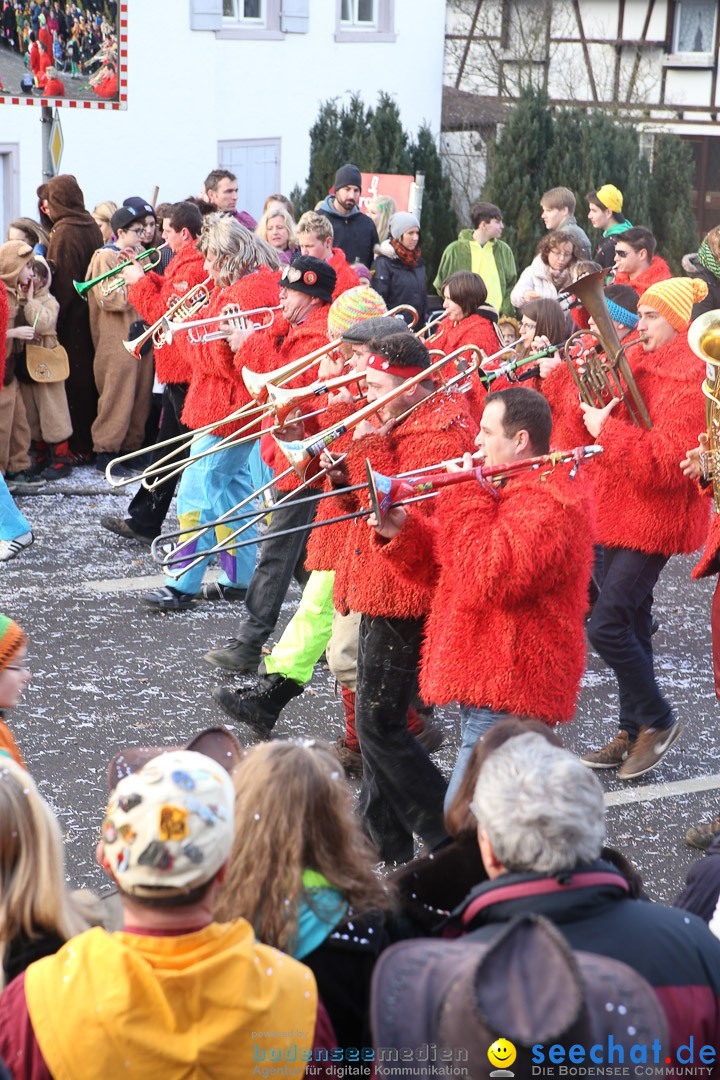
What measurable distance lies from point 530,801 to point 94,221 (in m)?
8.73

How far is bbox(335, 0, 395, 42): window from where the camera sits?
1781 centimetres

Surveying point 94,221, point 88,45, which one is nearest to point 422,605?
point 94,221

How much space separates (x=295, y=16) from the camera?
55.4ft

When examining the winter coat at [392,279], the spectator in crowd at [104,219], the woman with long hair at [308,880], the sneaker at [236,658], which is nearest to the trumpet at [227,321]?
the sneaker at [236,658]

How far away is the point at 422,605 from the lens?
4.28 m

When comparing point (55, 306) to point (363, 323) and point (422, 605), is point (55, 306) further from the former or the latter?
point (422, 605)

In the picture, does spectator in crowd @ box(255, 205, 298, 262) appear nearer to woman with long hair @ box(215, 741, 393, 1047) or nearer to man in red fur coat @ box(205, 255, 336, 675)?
man in red fur coat @ box(205, 255, 336, 675)

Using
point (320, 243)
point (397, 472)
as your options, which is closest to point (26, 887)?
point (397, 472)

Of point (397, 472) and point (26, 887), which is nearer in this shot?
point (26, 887)

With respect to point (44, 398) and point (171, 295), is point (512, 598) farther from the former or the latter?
point (44, 398)

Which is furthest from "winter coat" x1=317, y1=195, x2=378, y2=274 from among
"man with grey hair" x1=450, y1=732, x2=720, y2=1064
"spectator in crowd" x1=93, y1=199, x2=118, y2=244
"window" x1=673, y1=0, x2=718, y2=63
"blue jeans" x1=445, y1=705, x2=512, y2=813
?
"window" x1=673, y1=0, x2=718, y2=63

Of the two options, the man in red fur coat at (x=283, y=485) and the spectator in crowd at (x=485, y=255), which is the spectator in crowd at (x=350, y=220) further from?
the man in red fur coat at (x=283, y=485)

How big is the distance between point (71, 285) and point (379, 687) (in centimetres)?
635

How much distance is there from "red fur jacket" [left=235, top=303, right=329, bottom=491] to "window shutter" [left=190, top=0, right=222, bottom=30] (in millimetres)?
9969
